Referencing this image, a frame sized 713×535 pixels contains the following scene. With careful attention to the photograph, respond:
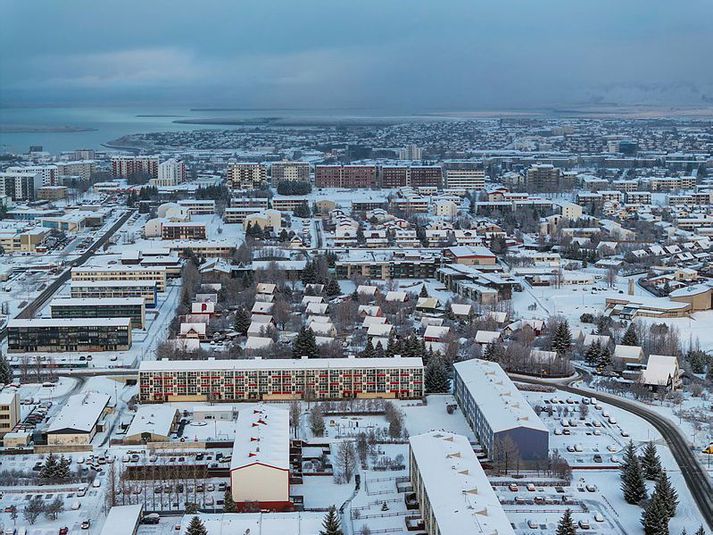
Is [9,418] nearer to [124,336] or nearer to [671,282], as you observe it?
[124,336]

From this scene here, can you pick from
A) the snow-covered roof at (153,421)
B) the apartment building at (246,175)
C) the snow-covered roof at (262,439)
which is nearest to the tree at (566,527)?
the snow-covered roof at (262,439)

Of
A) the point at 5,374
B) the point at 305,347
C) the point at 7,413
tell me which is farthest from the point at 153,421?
the point at 305,347

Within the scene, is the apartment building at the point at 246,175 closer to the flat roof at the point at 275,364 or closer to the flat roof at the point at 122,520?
the flat roof at the point at 275,364

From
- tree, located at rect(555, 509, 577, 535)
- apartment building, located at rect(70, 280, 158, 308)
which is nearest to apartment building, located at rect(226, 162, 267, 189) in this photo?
apartment building, located at rect(70, 280, 158, 308)

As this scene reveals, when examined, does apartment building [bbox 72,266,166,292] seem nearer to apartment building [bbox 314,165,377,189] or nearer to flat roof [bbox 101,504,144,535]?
flat roof [bbox 101,504,144,535]

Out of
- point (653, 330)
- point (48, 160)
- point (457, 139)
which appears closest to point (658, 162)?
point (457, 139)

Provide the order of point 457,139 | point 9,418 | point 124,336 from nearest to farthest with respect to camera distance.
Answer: point 9,418, point 124,336, point 457,139
